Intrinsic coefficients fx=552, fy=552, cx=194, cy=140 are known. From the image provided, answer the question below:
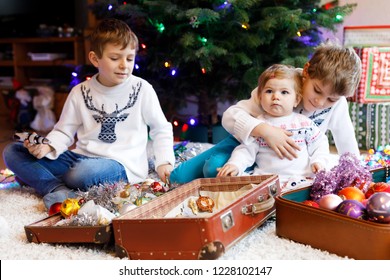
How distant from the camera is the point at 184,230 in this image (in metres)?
1.19

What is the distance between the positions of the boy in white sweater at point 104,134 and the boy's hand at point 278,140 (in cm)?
36

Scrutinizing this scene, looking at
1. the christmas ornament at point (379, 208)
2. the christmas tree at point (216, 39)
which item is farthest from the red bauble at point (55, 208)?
the christmas tree at point (216, 39)

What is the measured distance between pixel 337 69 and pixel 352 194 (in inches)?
16.9

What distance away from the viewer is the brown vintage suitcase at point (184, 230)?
46.6 inches

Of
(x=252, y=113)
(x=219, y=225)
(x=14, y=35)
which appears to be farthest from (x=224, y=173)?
(x=14, y=35)

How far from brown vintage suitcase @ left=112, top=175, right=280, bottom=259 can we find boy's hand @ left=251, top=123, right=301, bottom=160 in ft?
1.04


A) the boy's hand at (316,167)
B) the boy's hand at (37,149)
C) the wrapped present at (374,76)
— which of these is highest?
the wrapped present at (374,76)

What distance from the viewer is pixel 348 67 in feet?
5.45

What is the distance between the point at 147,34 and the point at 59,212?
1496 millimetres

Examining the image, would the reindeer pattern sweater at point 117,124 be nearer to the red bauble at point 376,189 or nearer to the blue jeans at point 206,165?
the blue jeans at point 206,165

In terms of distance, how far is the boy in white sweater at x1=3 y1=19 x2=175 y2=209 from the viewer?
1827mm

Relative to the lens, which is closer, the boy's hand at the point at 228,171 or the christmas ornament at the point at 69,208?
the christmas ornament at the point at 69,208

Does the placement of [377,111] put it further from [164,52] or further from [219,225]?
[219,225]
